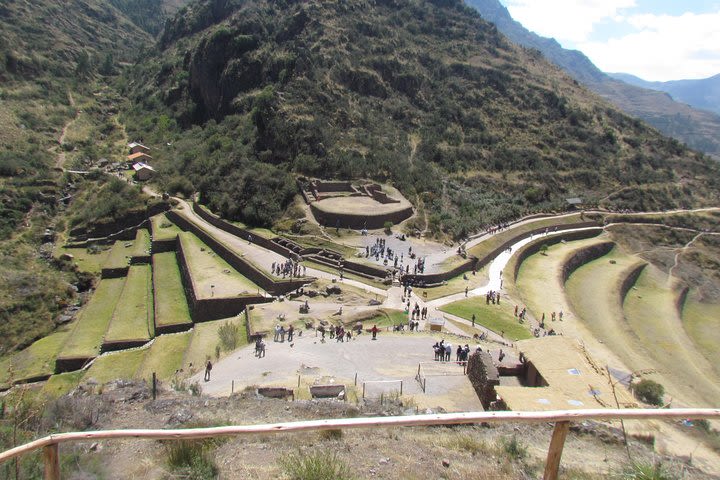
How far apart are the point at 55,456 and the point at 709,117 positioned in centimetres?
23931

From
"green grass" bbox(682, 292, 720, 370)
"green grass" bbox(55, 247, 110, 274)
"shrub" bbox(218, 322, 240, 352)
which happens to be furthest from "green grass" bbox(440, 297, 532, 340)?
"green grass" bbox(55, 247, 110, 274)

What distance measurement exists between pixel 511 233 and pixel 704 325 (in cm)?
1418

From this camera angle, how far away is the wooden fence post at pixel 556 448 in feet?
12.5

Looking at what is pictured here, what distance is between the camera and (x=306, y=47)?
175 ft

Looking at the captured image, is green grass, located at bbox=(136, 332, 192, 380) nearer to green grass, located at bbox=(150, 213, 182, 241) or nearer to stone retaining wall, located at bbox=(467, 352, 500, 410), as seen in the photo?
stone retaining wall, located at bbox=(467, 352, 500, 410)

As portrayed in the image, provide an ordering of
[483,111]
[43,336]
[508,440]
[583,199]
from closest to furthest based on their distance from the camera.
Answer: [508,440] < [43,336] < [583,199] < [483,111]

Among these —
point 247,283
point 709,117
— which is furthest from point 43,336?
point 709,117

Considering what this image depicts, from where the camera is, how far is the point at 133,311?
25188mm

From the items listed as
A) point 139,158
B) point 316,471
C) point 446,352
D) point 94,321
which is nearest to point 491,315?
point 446,352

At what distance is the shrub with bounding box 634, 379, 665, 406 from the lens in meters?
17.3

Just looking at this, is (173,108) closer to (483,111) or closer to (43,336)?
(483,111)

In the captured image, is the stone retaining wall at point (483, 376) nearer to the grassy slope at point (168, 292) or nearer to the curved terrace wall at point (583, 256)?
the grassy slope at point (168, 292)

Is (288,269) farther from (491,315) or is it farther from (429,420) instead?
(429,420)

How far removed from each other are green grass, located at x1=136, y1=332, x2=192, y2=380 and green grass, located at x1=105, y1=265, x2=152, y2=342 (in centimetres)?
138
